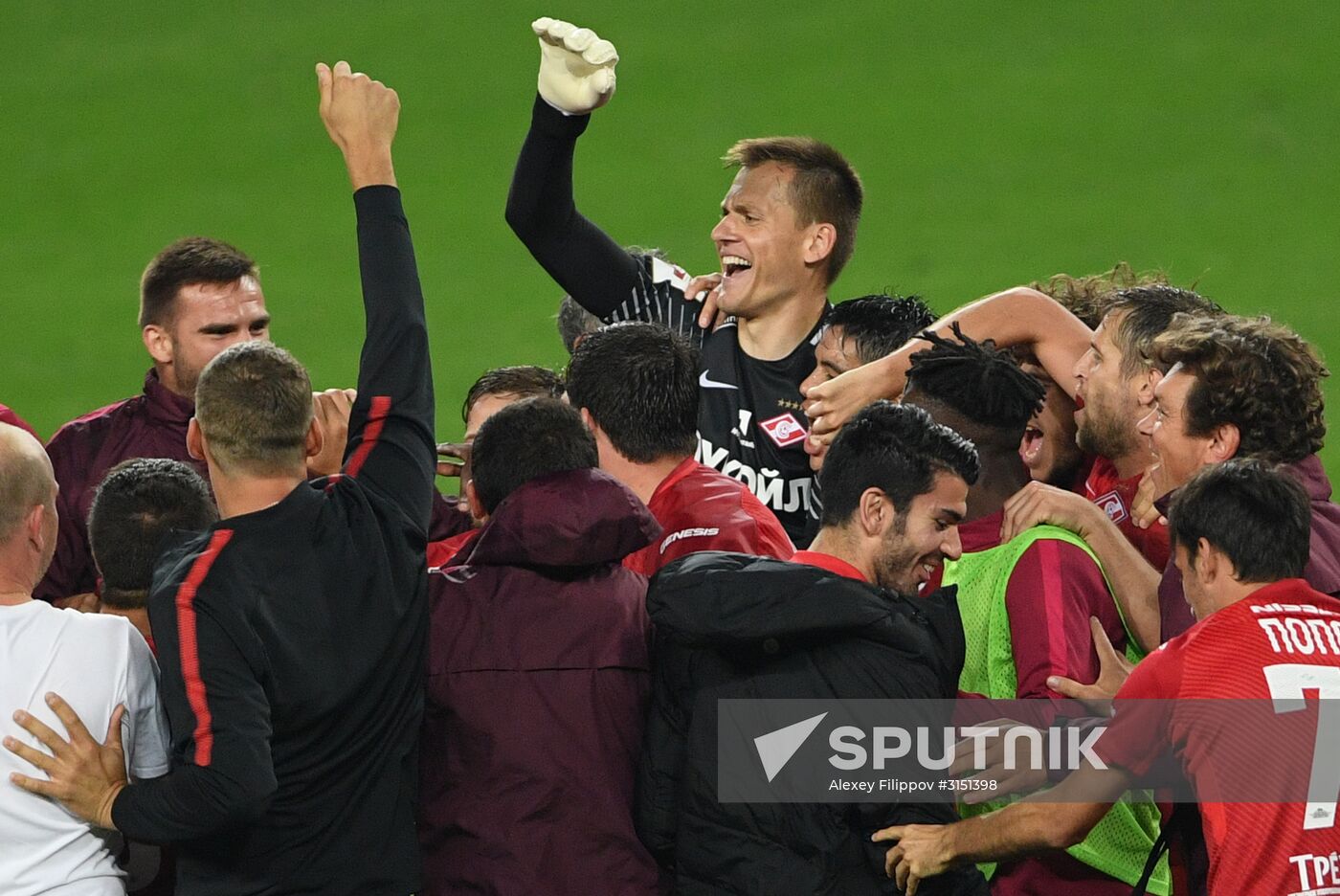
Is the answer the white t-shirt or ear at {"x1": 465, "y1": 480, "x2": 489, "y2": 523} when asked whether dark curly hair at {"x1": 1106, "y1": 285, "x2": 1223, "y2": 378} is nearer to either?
ear at {"x1": 465, "y1": 480, "x2": 489, "y2": 523}

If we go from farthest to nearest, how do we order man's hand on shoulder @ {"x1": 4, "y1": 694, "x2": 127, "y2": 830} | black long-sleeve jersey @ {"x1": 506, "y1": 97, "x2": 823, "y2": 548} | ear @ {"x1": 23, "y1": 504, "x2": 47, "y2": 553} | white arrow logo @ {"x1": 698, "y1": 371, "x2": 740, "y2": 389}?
white arrow logo @ {"x1": 698, "y1": 371, "x2": 740, "y2": 389}, black long-sleeve jersey @ {"x1": 506, "y1": 97, "x2": 823, "y2": 548}, ear @ {"x1": 23, "y1": 504, "x2": 47, "y2": 553}, man's hand on shoulder @ {"x1": 4, "y1": 694, "x2": 127, "y2": 830}

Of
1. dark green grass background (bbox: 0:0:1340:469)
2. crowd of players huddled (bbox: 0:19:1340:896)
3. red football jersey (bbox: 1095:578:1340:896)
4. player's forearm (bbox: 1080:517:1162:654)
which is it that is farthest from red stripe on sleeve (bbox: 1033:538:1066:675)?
dark green grass background (bbox: 0:0:1340:469)

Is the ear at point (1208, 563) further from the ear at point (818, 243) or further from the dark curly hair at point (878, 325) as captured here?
the ear at point (818, 243)

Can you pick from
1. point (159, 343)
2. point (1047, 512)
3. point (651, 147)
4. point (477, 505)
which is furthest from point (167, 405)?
point (651, 147)

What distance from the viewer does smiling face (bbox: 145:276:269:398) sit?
19.0 feet

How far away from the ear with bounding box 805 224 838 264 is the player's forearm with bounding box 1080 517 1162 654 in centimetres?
180

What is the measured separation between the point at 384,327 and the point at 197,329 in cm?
210

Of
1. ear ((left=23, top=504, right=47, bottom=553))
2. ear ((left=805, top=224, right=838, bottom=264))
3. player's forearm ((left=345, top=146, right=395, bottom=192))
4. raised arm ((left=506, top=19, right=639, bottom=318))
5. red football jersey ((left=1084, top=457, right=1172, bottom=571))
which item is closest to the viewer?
ear ((left=23, top=504, right=47, bottom=553))

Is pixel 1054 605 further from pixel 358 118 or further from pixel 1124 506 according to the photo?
pixel 358 118

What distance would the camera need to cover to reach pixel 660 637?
13.3 feet

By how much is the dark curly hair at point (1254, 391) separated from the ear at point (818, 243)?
171 cm

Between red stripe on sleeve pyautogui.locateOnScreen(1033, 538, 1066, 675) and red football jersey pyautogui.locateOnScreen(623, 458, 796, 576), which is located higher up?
red football jersey pyautogui.locateOnScreen(623, 458, 796, 576)

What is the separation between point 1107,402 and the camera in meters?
4.99

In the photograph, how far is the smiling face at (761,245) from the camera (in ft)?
19.3
